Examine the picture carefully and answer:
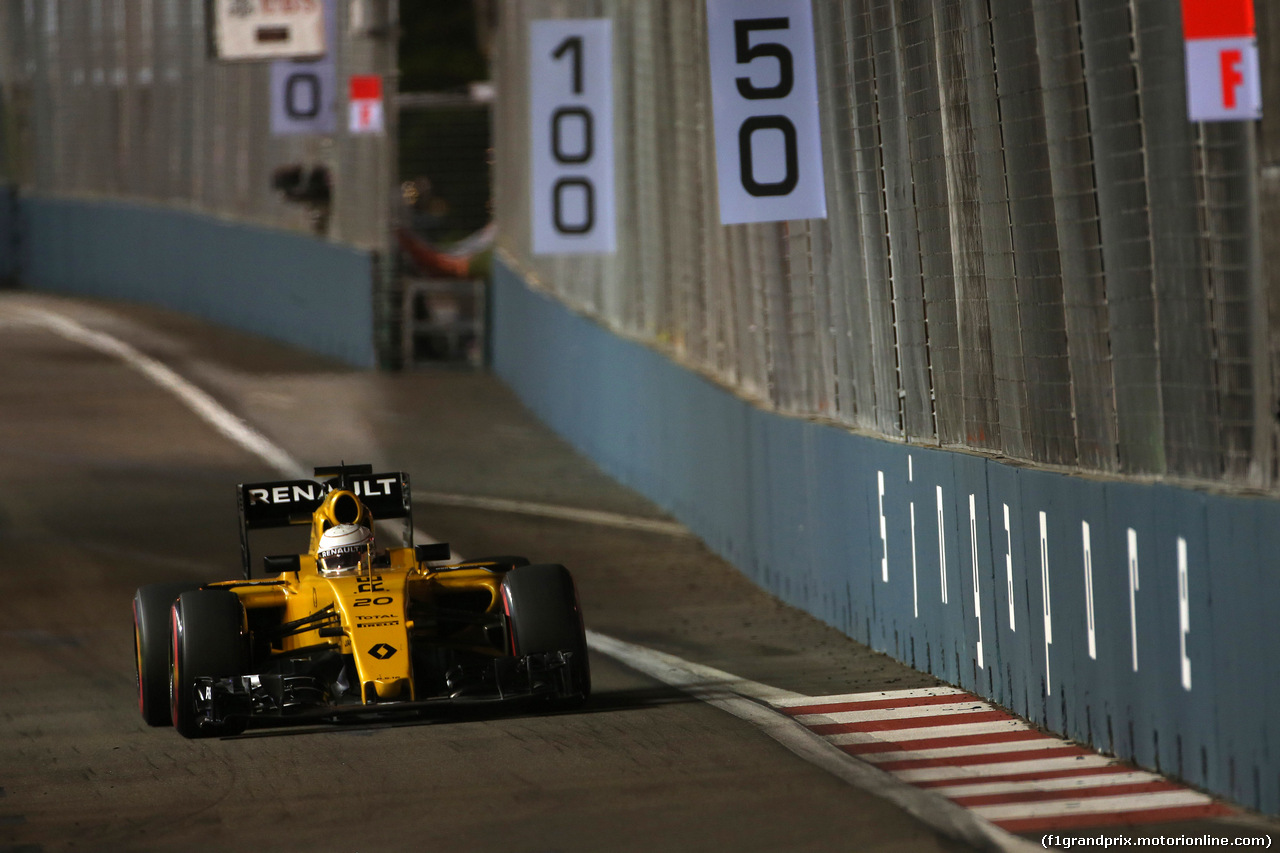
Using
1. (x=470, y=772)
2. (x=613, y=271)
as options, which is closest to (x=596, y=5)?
(x=613, y=271)

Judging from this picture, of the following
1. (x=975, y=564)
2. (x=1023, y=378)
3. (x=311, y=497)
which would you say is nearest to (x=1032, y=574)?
(x=975, y=564)

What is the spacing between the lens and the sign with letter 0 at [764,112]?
488 inches

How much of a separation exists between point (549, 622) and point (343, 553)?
108 cm

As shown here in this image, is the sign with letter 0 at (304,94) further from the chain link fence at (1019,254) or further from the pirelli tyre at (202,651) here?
the pirelli tyre at (202,651)

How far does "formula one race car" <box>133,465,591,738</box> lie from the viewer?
9.55m

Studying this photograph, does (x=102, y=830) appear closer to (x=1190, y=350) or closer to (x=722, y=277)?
(x=1190, y=350)

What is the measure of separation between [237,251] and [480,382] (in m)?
6.85

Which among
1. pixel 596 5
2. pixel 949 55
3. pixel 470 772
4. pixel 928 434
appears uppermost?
pixel 596 5

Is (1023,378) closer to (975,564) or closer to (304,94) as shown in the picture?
(975,564)

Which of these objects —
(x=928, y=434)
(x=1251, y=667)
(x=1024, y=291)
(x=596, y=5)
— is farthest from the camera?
(x=596, y=5)

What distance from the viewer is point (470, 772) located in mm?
8695

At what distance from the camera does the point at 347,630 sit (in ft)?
31.8

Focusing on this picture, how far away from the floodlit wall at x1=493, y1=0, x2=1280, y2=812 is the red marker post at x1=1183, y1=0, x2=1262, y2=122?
180 millimetres

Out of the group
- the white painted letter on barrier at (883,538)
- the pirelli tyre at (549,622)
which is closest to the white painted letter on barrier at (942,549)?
the white painted letter on barrier at (883,538)
